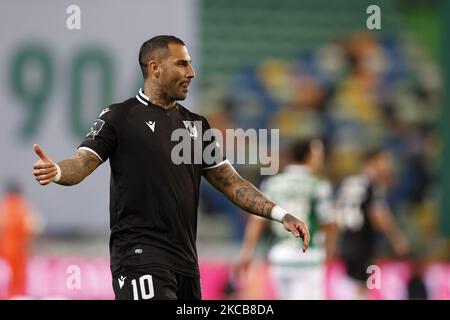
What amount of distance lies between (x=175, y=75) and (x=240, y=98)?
471 inches

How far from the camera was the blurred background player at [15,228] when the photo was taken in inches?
519

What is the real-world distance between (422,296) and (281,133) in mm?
5090

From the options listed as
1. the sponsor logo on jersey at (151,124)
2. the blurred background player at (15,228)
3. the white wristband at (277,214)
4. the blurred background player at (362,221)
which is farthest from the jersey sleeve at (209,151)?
the blurred background player at (15,228)

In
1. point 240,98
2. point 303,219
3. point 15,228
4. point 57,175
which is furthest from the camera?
point 240,98

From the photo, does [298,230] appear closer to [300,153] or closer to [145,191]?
[145,191]

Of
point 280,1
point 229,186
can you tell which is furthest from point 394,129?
point 229,186

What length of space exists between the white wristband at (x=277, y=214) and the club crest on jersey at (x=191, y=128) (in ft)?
1.80

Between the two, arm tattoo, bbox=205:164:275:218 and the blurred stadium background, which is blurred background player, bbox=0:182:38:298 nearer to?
the blurred stadium background

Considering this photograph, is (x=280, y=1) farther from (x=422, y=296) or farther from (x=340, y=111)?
(x=422, y=296)

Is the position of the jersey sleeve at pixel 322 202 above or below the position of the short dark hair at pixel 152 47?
below

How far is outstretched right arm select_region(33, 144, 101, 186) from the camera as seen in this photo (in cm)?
492

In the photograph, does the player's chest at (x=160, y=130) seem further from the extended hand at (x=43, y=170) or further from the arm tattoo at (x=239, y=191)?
the extended hand at (x=43, y=170)

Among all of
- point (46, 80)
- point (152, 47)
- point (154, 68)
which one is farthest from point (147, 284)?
point (46, 80)

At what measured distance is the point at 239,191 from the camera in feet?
19.0
